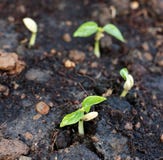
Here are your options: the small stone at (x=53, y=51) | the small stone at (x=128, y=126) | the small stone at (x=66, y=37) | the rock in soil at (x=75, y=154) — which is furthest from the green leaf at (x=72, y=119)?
the small stone at (x=66, y=37)

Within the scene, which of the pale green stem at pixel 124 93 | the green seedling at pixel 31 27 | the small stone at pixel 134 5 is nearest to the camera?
the pale green stem at pixel 124 93

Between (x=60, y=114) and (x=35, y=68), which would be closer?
(x=60, y=114)

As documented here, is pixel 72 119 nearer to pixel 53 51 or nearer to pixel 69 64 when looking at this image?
pixel 69 64

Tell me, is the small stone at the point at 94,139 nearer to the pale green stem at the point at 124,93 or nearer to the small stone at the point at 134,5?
the pale green stem at the point at 124,93

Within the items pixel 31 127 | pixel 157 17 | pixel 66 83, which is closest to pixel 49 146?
pixel 31 127

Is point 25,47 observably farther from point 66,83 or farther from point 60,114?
point 60,114

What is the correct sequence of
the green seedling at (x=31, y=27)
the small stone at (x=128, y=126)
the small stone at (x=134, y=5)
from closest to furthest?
1. the small stone at (x=128, y=126)
2. the green seedling at (x=31, y=27)
3. the small stone at (x=134, y=5)

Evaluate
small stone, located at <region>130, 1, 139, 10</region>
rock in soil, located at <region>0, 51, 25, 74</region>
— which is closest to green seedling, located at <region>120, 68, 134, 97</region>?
rock in soil, located at <region>0, 51, 25, 74</region>
